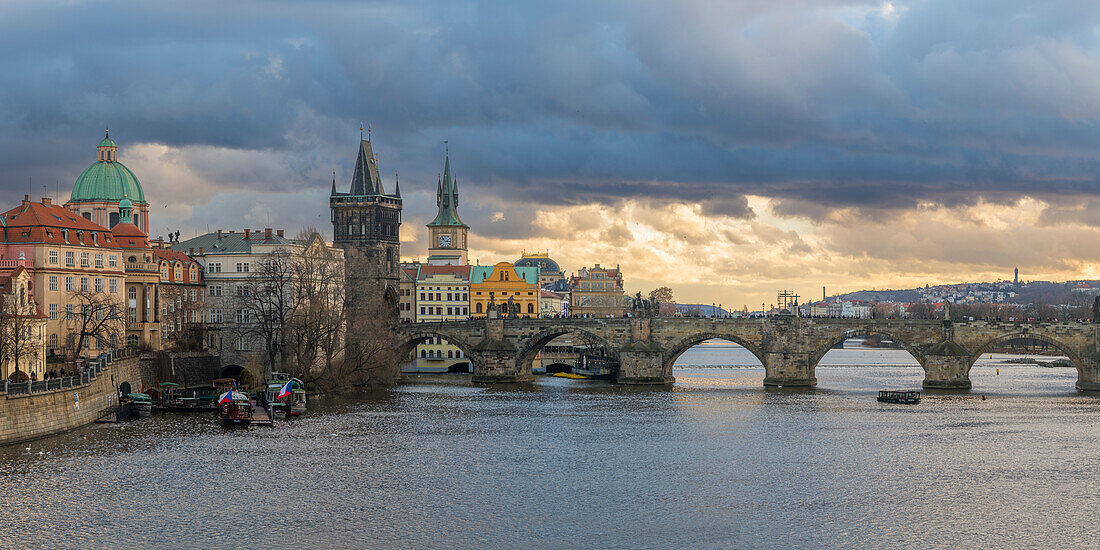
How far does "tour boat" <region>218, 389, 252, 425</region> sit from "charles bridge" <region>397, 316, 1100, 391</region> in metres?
43.1

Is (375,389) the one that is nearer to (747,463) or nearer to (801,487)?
(747,463)

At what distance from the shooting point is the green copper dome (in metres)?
147

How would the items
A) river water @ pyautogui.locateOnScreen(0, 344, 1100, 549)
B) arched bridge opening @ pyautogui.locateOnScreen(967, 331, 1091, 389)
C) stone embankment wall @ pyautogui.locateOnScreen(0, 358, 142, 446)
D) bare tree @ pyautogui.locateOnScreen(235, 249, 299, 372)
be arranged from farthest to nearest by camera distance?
arched bridge opening @ pyautogui.locateOnScreen(967, 331, 1091, 389)
bare tree @ pyautogui.locateOnScreen(235, 249, 299, 372)
stone embankment wall @ pyautogui.locateOnScreen(0, 358, 142, 446)
river water @ pyautogui.locateOnScreen(0, 344, 1100, 549)

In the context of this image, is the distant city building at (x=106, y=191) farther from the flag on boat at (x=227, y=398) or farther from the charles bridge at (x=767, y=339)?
the flag on boat at (x=227, y=398)

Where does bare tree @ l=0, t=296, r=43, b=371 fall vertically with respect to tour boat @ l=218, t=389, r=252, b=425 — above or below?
above

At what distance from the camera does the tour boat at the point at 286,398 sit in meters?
94.0

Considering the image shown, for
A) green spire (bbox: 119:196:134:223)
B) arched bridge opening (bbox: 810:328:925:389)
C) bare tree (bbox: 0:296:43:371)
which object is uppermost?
green spire (bbox: 119:196:134:223)

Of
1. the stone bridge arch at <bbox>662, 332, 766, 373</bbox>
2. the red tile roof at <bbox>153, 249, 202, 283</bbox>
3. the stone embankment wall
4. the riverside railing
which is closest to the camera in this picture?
the stone embankment wall

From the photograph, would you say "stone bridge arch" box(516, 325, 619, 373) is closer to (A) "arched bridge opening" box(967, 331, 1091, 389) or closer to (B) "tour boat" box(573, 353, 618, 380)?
(B) "tour boat" box(573, 353, 618, 380)

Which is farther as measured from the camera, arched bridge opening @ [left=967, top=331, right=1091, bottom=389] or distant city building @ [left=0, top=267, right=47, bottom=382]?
arched bridge opening @ [left=967, top=331, right=1091, bottom=389]

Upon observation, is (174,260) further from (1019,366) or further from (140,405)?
(1019,366)

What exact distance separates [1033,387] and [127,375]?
91653 millimetres

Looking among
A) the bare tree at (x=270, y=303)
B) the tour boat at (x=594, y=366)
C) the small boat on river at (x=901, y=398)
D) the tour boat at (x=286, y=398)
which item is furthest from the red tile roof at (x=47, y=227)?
the small boat on river at (x=901, y=398)

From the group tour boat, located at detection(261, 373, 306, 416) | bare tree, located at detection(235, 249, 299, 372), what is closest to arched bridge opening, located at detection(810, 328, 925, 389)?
tour boat, located at detection(261, 373, 306, 416)
